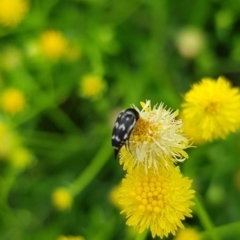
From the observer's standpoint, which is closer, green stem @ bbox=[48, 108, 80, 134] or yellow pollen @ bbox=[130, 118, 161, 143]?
yellow pollen @ bbox=[130, 118, 161, 143]

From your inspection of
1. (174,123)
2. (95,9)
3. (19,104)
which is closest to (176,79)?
(95,9)

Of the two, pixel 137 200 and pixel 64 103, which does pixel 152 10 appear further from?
pixel 137 200

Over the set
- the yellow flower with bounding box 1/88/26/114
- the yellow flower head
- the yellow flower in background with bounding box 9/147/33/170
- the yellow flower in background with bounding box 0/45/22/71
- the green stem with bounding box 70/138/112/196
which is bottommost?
the yellow flower head

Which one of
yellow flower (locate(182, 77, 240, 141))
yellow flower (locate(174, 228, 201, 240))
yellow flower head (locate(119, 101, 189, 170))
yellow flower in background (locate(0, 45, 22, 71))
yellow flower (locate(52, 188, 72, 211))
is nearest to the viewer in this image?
yellow flower head (locate(119, 101, 189, 170))

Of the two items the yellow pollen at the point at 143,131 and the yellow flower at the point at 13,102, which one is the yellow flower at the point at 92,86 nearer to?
the yellow flower at the point at 13,102

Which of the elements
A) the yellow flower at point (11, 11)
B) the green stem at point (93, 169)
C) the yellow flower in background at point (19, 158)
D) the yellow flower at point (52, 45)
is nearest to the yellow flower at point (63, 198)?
the green stem at point (93, 169)

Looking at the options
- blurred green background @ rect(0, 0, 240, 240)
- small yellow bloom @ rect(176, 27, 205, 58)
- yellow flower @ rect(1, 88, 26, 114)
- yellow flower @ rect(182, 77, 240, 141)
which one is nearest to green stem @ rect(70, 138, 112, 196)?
blurred green background @ rect(0, 0, 240, 240)

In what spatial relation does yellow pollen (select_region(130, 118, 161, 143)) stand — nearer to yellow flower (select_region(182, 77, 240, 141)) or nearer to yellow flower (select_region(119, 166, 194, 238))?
yellow flower (select_region(119, 166, 194, 238))
